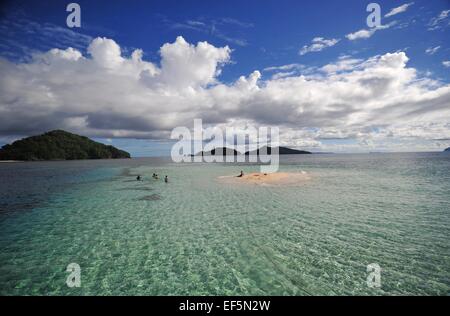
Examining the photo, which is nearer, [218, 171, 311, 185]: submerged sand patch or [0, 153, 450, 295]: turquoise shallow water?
[0, 153, 450, 295]: turquoise shallow water

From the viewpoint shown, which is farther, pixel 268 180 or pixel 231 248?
pixel 268 180

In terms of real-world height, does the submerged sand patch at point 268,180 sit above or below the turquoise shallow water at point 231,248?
above

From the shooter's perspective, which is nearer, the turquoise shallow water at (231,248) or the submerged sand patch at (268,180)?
the turquoise shallow water at (231,248)

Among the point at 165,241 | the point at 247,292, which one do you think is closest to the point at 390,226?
the point at 247,292

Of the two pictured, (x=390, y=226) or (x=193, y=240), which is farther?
(x=390, y=226)

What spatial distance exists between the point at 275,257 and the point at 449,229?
14.0 metres

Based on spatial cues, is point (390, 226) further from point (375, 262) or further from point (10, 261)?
point (10, 261)

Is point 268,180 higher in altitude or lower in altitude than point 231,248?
higher

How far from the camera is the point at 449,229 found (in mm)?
16000

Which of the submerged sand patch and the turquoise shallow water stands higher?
the submerged sand patch

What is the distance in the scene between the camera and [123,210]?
24188 millimetres
